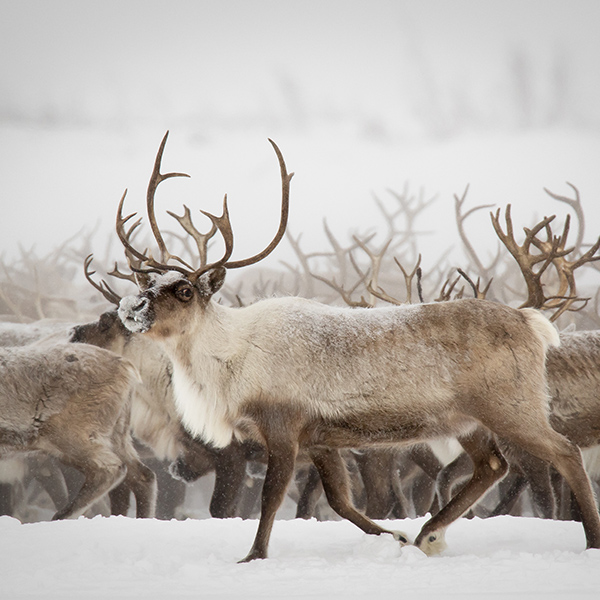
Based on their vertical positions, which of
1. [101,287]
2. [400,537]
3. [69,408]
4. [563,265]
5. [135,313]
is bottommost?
[69,408]

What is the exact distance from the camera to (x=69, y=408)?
5.92m

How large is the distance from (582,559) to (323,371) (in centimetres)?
140

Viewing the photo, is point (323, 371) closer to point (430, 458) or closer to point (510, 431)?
point (510, 431)

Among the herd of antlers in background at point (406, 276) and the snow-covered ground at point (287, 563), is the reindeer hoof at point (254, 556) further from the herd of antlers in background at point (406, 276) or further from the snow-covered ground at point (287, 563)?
the herd of antlers in background at point (406, 276)

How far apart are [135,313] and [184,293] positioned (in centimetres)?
29

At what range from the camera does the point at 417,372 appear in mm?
3941

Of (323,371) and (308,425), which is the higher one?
(323,371)

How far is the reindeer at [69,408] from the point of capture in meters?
5.80

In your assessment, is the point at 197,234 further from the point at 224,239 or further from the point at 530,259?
the point at 530,259

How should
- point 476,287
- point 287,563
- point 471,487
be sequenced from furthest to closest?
point 476,287
point 471,487
point 287,563

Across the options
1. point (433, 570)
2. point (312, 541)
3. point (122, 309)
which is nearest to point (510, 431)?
point (433, 570)

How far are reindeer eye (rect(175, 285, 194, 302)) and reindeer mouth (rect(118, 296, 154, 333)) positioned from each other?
19cm

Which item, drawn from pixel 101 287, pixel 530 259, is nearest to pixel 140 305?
pixel 101 287

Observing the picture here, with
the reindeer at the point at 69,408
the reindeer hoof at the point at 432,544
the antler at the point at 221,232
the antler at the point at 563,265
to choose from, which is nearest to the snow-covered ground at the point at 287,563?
the reindeer hoof at the point at 432,544
